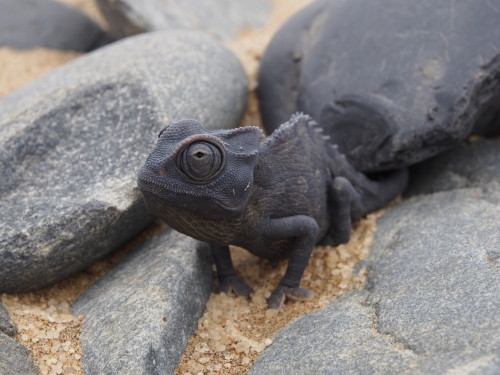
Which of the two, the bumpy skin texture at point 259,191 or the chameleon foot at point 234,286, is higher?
the bumpy skin texture at point 259,191

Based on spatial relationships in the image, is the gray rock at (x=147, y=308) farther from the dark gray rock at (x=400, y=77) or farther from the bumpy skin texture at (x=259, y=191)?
the dark gray rock at (x=400, y=77)

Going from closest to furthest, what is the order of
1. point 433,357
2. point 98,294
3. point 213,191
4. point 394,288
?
point 433,357
point 213,191
point 394,288
point 98,294

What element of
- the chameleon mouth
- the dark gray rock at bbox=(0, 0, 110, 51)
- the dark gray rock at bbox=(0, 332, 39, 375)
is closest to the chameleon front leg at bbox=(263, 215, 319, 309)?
the chameleon mouth

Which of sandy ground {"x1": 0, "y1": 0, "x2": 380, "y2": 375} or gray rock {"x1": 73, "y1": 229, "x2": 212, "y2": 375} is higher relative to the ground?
gray rock {"x1": 73, "y1": 229, "x2": 212, "y2": 375}

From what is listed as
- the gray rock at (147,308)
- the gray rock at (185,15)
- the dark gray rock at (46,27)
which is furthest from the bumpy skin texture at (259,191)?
the dark gray rock at (46,27)

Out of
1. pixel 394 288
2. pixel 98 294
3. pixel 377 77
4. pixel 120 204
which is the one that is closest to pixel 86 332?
pixel 98 294

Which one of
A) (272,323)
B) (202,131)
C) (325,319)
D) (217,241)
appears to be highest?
(202,131)

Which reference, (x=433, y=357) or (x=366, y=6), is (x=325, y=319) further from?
(x=366, y=6)

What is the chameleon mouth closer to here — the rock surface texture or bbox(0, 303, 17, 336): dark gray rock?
the rock surface texture
